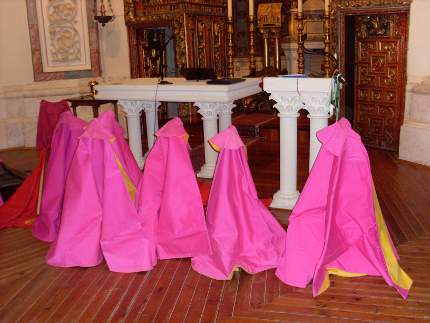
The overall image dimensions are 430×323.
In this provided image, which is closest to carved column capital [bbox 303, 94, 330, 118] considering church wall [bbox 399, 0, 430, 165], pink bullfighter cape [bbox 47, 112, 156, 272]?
pink bullfighter cape [bbox 47, 112, 156, 272]

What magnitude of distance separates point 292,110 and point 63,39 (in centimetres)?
571

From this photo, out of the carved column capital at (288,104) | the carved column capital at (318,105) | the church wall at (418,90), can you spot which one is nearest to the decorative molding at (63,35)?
the carved column capital at (288,104)

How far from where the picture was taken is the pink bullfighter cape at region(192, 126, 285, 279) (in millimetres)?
4223

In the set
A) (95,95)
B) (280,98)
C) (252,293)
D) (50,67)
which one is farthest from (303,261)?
(50,67)

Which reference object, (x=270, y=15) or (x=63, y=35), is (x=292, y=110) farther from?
(x=270, y=15)

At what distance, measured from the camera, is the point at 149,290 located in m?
3.97

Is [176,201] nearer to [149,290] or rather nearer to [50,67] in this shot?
[149,290]

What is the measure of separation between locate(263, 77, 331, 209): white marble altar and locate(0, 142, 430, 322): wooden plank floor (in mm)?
1184

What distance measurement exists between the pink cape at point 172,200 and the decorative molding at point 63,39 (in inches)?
226

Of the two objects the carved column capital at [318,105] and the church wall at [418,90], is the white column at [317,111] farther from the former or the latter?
the church wall at [418,90]

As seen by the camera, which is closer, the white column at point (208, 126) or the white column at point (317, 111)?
the white column at point (317, 111)

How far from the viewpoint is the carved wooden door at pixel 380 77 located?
782 centimetres

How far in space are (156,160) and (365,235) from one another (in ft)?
6.01

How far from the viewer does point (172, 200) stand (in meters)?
4.41
